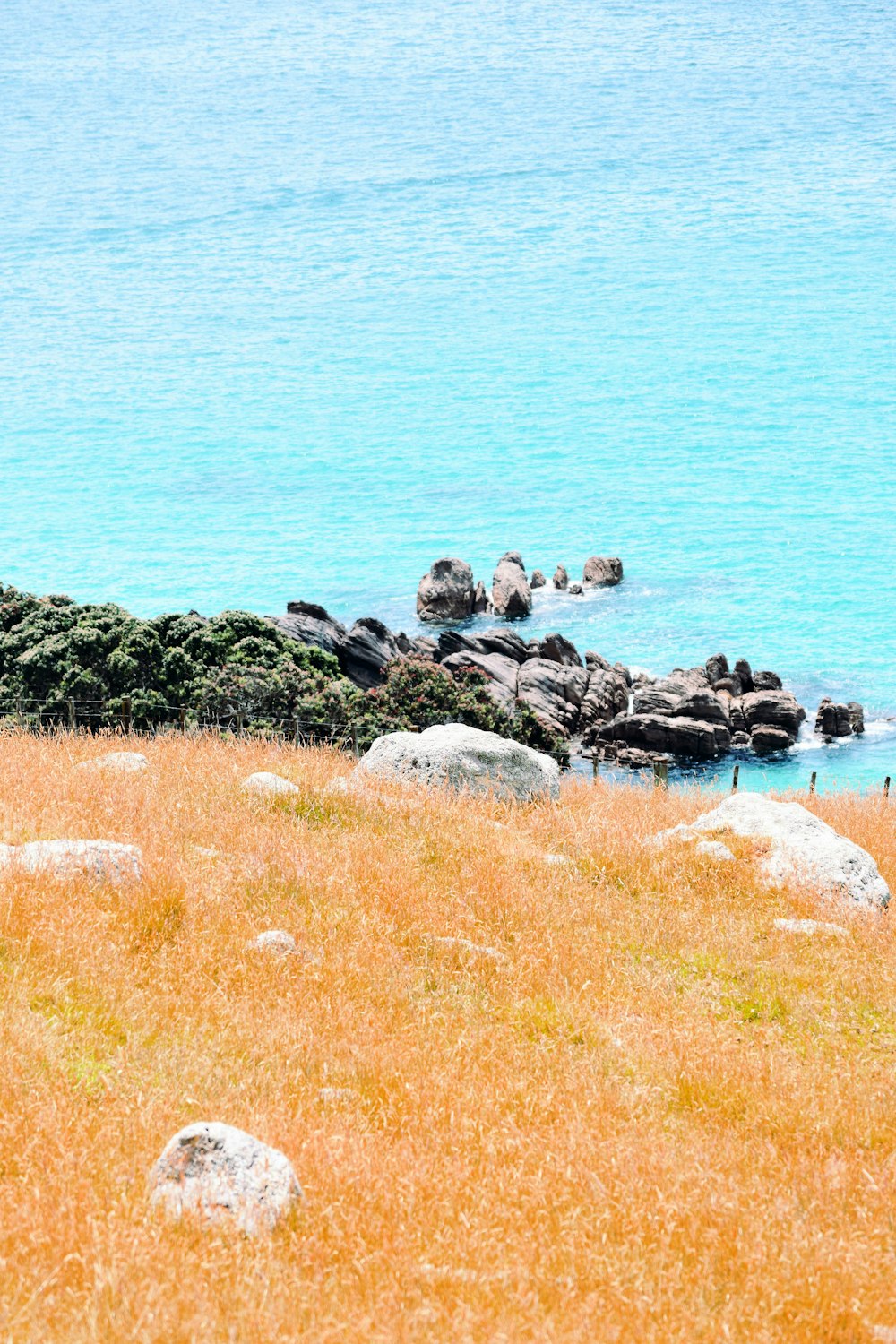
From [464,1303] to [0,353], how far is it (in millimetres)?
95792

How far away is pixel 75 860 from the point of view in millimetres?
11211

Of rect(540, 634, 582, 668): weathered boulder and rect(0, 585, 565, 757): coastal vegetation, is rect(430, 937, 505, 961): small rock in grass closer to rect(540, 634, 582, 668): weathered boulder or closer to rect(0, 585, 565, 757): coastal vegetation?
rect(0, 585, 565, 757): coastal vegetation

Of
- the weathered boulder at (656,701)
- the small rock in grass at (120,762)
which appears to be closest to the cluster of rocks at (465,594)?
the weathered boulder at (656,701)

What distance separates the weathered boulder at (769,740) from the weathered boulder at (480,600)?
14.2 meters

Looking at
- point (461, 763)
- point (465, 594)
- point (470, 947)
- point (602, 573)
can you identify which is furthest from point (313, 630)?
point (470, 947)

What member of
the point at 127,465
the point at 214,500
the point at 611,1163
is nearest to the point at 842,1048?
the point at 611,1163

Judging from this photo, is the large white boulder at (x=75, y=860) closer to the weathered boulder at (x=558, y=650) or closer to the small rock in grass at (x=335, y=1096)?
the small rock in grass at (x=335, y=1096)

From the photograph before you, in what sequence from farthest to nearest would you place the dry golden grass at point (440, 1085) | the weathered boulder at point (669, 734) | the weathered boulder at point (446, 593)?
the weathered boulder at point (446, 593) → the weathered boulder at point (669, 734) → the dry golden grass at point (440, 1085)

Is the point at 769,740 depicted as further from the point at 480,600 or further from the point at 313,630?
the point at 480,600

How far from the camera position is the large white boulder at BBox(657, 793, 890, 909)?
551 inches

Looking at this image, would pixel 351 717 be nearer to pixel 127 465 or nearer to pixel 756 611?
pixel 756 611

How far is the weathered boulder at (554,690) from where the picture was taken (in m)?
38.0

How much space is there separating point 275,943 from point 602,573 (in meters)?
42.7

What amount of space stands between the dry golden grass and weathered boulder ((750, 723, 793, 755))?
77.5 feet
